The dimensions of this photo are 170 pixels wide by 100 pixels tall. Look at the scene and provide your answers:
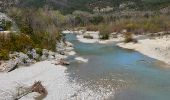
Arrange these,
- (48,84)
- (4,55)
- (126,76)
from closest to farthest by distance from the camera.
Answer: (48,84) < (126,76) < (4,55)

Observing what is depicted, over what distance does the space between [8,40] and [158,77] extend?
1311 inches

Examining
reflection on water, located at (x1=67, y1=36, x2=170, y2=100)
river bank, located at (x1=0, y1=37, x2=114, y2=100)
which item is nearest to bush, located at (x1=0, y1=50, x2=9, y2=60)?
river bank, located at (x1=0, y1=37, x2=114, y2=100)

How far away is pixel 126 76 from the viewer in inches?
2328

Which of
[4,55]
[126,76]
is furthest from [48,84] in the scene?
[4,55]

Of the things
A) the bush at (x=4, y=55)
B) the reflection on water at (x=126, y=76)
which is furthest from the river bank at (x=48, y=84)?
the bush at (x=4, y=55)

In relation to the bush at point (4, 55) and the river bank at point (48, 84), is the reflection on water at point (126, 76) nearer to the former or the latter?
the river bank at point (48, 84)

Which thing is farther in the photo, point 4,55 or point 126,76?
point 4,55

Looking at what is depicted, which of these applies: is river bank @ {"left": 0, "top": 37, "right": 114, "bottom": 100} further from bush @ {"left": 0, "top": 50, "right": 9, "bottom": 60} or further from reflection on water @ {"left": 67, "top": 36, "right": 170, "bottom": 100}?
bush @ {"left": 0, "top": 50, "right": 9, "bottom": 60}

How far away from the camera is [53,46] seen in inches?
3858

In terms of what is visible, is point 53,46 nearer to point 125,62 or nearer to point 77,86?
point 125,62

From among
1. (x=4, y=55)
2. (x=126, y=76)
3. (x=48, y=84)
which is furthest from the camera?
(x=4, y=55)

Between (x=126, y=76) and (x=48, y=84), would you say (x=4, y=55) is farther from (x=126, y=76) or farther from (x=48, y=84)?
(x=126, y=76)

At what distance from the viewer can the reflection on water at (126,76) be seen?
4722cm

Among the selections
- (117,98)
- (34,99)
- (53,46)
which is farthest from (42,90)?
(53,46)
